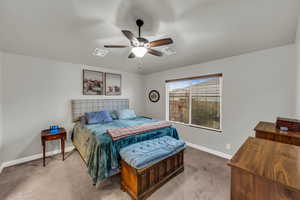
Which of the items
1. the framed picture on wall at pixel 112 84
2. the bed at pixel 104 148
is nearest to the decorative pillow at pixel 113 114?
the framed picture on wall at pixel 112 84

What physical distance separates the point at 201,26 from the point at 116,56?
74.8 inches

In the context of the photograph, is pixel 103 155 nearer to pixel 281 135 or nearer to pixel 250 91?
pixel 281 135

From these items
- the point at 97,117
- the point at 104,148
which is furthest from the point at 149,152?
the point at 97,117

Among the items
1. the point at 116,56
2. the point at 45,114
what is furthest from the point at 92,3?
→ the point at 45,114

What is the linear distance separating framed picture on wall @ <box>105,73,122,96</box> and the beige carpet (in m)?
2.11

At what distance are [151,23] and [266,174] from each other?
6.01 feet

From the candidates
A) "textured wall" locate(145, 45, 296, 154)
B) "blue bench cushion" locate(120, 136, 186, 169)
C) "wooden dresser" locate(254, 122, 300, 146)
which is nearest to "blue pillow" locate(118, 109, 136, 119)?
"blue bench cushion" locate(120, 136, 186, 169)

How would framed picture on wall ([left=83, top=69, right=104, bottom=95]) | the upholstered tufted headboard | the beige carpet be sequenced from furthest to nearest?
1. framed picture on wall ([left=83, top=69, right=104, bottom=95])
2. the upholstered tufted headboard
3. the beige carpet

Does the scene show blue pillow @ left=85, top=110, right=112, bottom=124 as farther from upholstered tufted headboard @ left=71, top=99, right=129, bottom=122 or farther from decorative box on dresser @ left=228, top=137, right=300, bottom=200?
decorative box on dresser @ left=228, top=137, right=300, bottom=200

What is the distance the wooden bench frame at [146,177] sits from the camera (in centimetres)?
167

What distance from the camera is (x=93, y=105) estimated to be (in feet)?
11.8

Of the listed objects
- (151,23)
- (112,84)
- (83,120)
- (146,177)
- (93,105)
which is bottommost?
(146,177)

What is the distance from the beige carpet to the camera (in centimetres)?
179

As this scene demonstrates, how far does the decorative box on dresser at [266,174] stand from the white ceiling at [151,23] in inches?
58.2
